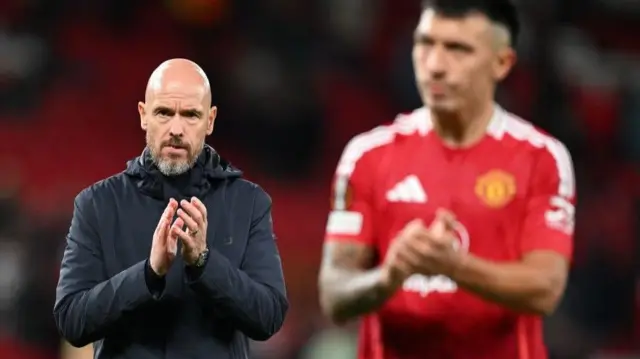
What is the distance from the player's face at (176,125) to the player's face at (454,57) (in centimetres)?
64

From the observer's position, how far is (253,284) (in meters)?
4.30

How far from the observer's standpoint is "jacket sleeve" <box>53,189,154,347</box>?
4.20 m

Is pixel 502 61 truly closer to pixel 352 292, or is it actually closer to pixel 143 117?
pixel 352 292

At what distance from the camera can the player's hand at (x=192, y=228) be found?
160 inches

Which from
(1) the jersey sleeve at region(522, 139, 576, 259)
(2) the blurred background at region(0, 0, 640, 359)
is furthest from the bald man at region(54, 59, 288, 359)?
(2) the blurred background at region(0, 0, 640, 359)

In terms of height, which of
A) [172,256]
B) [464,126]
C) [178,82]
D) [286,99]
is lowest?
[286,99]

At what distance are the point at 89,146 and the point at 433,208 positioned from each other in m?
9.73

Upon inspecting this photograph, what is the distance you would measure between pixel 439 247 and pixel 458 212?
0.57 metres

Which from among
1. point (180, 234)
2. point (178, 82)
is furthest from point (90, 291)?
point (178, 82)

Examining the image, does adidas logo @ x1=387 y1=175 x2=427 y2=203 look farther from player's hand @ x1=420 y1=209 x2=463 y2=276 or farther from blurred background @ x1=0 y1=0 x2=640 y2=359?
blurred background @ x1=0 y1=0 x2=640 y2=359

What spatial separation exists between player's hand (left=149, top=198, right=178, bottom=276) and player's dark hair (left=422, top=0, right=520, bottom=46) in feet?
3.11

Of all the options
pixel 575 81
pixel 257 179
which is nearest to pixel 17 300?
pixel 257 179

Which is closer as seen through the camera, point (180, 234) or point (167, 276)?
point (180, 234)

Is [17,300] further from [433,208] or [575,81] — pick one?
[433,208]
